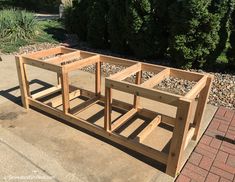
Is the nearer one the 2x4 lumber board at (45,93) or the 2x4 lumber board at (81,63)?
the 2x4 lumber board at (81,63)

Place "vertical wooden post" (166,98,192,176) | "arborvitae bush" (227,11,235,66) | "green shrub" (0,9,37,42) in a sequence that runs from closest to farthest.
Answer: "vertical wooden post" (166,98,192,176), "arborvitae bush" (227,11,235,66), "green shrub" (0,9,37,42)

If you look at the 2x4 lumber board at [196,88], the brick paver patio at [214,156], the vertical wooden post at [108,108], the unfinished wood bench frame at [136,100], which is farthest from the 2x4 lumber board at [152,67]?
the brick paver patio at [214,156]

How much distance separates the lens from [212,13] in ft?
16.2

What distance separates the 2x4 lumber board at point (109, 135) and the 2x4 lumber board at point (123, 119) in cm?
18

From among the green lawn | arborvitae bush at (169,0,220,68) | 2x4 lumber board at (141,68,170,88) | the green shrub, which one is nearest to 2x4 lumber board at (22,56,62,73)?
2x4 lumber board at (141,68,170,88)

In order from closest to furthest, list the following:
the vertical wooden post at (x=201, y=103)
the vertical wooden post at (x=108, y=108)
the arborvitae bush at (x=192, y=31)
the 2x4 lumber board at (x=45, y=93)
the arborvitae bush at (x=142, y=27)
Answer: the vertical wooden post at (x=108, y=108), the vertical wooden post at (x=201, y=103), the 2x4 lumber board at (x=45, y=93), the arborvitae bush at (x=192, y=31), the arborvitae bush at (x=142, y=27)

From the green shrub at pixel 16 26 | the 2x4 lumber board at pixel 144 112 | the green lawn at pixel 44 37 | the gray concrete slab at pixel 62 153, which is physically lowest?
the gray concrete slab at pixel 62 153

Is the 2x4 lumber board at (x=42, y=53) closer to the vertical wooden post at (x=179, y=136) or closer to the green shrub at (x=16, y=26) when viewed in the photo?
the vertical wooden post at (x=179, y=136)

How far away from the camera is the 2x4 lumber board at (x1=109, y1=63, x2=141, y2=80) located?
293cm

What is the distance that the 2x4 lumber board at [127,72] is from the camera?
9.62 ft

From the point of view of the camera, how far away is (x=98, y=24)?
719 cm

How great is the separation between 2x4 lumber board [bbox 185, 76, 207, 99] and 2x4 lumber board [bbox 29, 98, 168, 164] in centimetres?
74

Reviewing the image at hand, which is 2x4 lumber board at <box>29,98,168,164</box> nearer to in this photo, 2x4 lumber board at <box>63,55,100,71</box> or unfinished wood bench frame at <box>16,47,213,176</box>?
unfinished wood bench frame at <box>16,47,213,176</box>

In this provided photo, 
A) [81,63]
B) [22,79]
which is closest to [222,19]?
[81,63]
